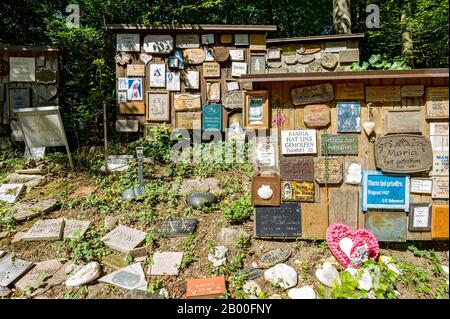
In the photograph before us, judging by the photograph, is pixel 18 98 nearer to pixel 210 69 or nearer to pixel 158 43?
pixel 158 43

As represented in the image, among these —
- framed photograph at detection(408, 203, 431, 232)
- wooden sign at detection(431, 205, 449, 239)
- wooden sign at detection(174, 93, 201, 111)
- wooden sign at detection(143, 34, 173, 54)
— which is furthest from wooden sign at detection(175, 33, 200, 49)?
wooden sign at detection(431, 205, 449, 239)

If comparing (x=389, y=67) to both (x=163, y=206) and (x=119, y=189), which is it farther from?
(x=119, y=189)

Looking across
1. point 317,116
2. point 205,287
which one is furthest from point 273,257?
point 317,116

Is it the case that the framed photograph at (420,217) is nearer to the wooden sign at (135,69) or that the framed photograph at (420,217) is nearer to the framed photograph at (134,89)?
the framed photograph at (134,89)

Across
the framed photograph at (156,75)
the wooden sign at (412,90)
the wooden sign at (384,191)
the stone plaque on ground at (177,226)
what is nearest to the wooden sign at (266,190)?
the stone plaque on ground at (177,226)

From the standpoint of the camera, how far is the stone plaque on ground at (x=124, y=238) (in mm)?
3943

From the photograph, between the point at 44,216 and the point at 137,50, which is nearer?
the point at 44,216

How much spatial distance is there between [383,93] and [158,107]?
5664mm

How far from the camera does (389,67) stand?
12.4 feet

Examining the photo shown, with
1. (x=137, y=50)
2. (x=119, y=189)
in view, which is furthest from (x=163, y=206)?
(x=137, y=50)

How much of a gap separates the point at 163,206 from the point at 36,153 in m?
3.97

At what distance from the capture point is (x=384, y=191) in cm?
381
